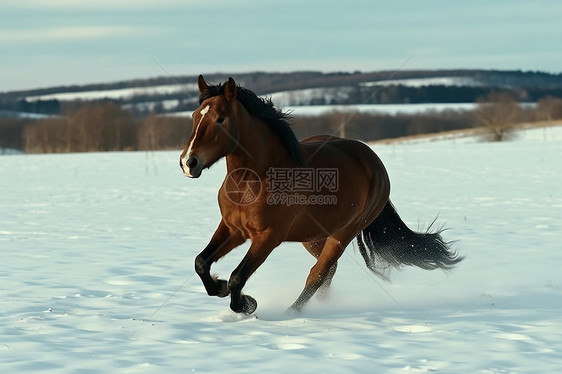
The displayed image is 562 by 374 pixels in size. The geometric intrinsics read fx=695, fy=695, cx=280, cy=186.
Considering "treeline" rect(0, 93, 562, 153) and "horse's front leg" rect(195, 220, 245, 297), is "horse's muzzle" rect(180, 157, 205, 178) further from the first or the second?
"treeline" rect(0, 93, 562, 153)

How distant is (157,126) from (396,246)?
32393mm

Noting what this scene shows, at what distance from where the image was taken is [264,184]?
512 centimetres

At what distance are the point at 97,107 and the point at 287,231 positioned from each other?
44366 mm

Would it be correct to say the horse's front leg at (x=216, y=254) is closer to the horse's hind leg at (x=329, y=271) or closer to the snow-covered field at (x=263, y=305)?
the snow-covered field at (x=263, y=305)

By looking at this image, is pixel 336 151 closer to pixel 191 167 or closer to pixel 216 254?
pixel 216 254

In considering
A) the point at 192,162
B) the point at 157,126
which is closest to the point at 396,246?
the point at 192,162

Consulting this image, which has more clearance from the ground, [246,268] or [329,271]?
[246,268]

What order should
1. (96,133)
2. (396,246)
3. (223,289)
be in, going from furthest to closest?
(96,133), (396,246), (223,289)

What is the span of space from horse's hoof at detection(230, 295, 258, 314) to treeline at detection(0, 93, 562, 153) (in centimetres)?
2424

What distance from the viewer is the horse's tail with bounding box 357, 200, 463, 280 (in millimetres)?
6793

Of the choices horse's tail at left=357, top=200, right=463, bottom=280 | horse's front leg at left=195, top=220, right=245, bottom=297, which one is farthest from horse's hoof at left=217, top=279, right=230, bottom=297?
horse's tail at left=357, top=200, right=463, bottom=280

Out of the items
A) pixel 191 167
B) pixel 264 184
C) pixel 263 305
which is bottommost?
pixel 263 305

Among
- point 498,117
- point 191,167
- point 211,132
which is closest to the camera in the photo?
point 191,167

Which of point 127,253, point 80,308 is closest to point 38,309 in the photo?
point 80,308
